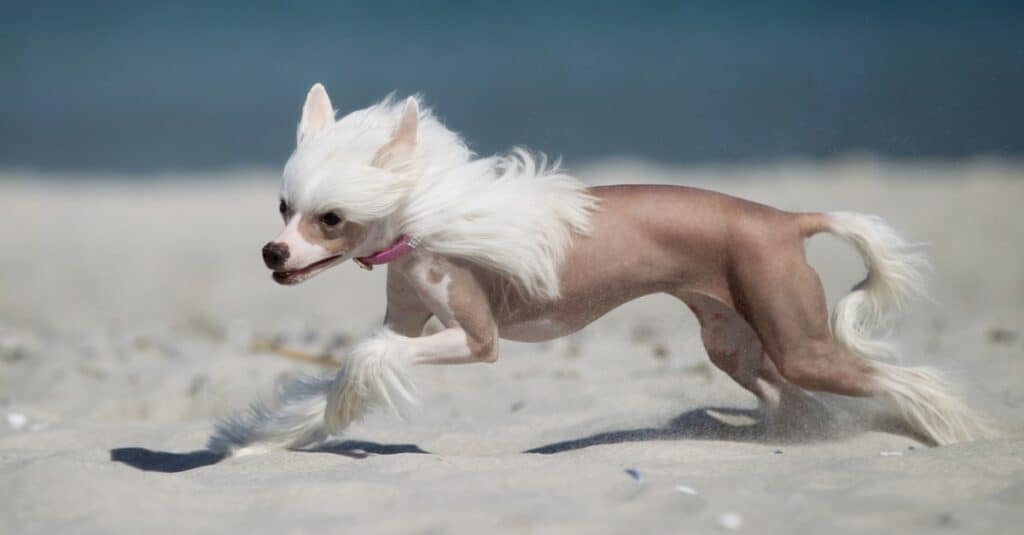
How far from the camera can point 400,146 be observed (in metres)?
3.92

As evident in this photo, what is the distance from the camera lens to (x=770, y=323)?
4.05 meters

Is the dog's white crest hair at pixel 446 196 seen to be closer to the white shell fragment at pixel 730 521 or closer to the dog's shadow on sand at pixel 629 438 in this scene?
the dog's shadow on sand at pixel 629 438

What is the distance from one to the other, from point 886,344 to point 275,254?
2.07m

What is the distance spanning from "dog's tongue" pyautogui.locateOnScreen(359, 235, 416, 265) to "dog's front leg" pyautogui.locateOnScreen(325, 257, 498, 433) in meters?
0.05

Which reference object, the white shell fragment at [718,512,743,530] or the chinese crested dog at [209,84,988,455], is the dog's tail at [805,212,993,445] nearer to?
the chinese crested dog at [209,84,988,455]

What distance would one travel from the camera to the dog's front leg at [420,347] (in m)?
3.90

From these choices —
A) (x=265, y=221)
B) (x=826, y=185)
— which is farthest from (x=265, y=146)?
(x=826, y=185)

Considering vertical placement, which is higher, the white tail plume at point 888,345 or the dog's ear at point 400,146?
the dog's ear at point 400,146

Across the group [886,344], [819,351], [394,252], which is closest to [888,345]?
[886,344]

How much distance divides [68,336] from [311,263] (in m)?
4.18

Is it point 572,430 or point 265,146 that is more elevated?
point 265,146

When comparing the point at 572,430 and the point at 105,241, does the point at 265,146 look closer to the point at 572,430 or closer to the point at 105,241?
the point at 105,241

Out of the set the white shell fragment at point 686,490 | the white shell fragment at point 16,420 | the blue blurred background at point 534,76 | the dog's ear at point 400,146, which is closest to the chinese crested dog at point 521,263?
the dog's ear at point 400,146

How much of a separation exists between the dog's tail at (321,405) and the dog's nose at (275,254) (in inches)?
15.7
